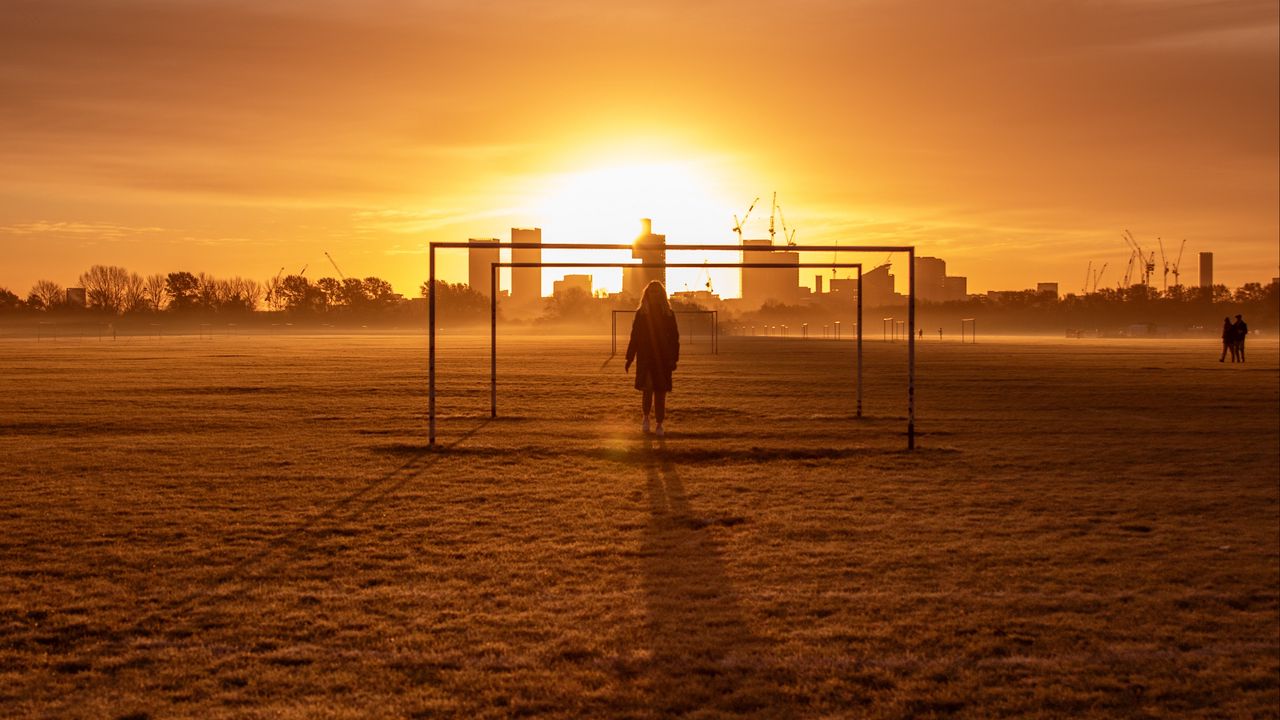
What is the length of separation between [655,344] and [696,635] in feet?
27.7

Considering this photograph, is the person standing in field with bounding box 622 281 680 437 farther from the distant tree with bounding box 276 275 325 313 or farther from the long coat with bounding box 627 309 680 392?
the distant tree with bounding box 276 275 325 313

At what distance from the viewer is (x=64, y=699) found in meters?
4.64

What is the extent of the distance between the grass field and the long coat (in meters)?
1.07

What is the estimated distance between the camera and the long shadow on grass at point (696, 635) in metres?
4.63

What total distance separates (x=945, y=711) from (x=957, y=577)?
2362 millimetres

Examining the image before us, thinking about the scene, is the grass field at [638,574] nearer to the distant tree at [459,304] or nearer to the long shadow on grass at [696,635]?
the long shadow on grass at [696,635]

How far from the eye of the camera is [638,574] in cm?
686

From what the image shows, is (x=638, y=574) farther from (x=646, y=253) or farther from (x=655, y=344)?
(x=646, y=253)

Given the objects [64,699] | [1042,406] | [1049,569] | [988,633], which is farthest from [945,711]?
[1042,406]

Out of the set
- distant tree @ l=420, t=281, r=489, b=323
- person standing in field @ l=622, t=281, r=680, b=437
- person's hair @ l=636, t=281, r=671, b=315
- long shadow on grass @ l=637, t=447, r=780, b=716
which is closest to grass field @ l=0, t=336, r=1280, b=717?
long shadow on grass @ l=637, t=447, r=780, b=716

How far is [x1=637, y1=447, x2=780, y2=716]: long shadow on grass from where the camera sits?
15.2 feet

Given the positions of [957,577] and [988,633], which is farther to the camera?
[957,577]

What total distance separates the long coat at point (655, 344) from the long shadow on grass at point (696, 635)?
549cm

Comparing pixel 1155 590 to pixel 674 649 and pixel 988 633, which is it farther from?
pixel 674 649
